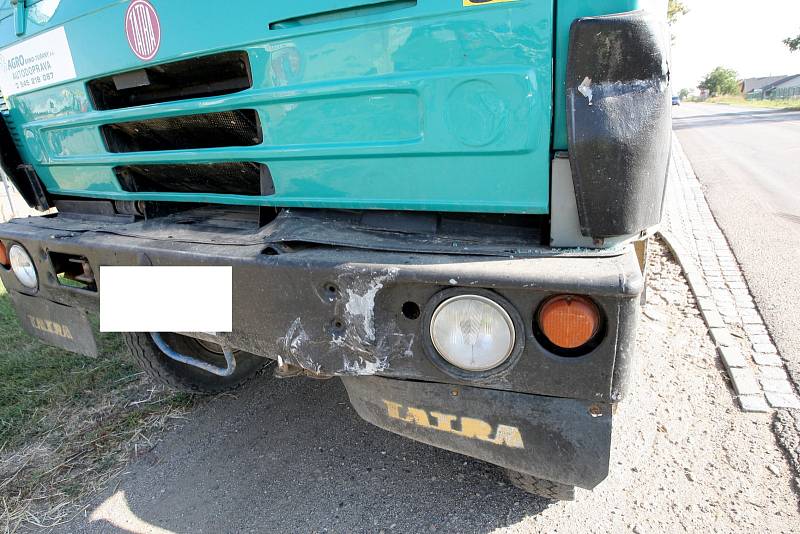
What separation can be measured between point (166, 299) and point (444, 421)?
112cm

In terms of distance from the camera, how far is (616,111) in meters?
1.27

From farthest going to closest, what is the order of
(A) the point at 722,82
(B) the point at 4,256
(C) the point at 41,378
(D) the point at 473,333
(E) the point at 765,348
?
(A) the point at 722,82
(C) the point at 41,378
(E) the point at 765,348
(B) the point at 4,256
(D) the point at 473,333

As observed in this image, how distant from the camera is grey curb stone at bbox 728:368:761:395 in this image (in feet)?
8.36

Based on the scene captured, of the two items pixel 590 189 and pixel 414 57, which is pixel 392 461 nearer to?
pixel 590 189

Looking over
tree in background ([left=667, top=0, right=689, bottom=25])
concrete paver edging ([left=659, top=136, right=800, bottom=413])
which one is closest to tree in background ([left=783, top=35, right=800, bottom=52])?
tree in background ([left=667, top=0, right=689, bottom=25])

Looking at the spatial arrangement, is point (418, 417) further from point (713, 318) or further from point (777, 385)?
point (713, 318)

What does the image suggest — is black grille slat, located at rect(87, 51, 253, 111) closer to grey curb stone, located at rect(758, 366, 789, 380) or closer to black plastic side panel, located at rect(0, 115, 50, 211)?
black plastic side panel, located at rect(0, 115, 50, 211)

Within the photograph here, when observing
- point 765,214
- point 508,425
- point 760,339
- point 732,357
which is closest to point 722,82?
point 765,214

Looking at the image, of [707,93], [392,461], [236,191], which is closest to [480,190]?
[236,191]

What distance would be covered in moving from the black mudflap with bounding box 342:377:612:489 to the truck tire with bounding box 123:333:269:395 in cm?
139

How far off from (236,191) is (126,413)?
157cm

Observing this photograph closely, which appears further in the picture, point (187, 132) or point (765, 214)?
point (765, 214)

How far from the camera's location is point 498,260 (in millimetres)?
1404

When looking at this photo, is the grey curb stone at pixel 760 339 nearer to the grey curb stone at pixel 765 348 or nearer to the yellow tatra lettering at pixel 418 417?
the grey curb stone at pixel 765 348
